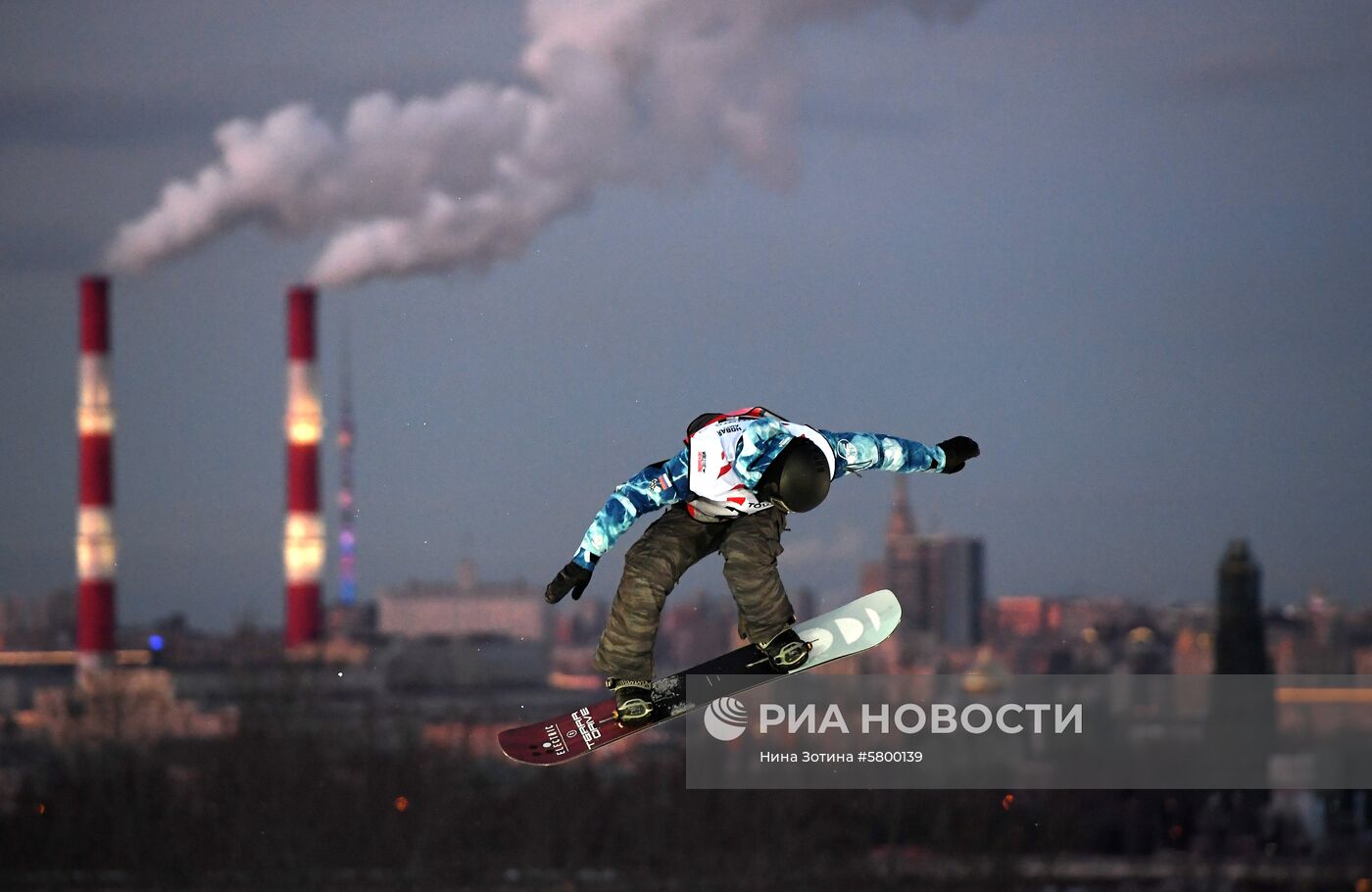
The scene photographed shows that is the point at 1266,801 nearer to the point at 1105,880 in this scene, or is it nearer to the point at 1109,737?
the point at 1109,737

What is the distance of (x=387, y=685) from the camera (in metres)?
64.2

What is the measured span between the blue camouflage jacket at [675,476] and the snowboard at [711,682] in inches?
30.3

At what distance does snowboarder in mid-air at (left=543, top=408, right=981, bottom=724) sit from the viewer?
555 cm

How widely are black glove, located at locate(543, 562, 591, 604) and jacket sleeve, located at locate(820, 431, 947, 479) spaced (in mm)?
888

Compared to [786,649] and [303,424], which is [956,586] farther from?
[786,649]

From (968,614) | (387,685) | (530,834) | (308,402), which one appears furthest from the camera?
(387,685)

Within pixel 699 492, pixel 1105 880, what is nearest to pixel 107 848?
pixel 1105 880

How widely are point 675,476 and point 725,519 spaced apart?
0.76 feet

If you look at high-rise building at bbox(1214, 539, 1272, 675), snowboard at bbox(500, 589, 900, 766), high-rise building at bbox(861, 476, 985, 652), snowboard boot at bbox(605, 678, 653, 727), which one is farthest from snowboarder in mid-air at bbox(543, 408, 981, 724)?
high-rise building at bbox(1214, 539, 1272, 675)

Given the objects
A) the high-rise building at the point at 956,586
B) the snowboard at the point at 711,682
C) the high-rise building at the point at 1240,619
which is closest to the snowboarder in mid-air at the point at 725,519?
the snowboard at the point at 711,682

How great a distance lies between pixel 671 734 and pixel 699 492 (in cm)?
4798

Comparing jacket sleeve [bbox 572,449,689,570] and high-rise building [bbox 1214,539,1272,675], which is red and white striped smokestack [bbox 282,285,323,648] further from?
jacket sleeve [bbox 572,449,689,570]

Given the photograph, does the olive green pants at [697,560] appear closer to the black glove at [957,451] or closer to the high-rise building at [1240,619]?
the black glove at [957,451]

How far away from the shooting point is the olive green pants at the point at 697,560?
5.65 metres
